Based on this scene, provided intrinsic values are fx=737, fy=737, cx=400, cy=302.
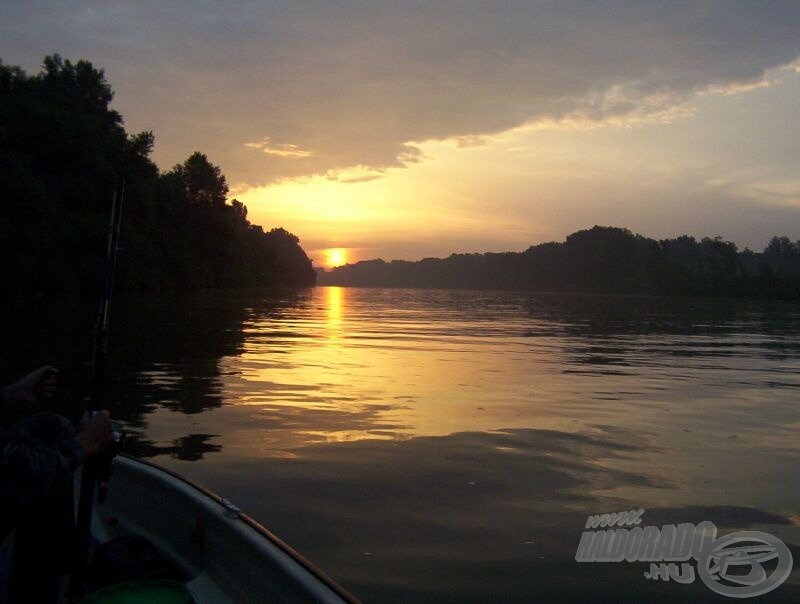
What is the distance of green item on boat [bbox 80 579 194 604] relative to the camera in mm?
3154

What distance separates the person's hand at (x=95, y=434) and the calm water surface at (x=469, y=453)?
7.95 feet

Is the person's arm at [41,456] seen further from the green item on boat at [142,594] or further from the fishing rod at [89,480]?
the green item on boat at [142,594]

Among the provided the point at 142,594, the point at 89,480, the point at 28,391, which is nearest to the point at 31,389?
the point at 28,391

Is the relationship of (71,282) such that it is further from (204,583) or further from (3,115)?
(204,583)

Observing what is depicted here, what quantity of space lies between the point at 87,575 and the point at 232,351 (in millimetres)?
16390

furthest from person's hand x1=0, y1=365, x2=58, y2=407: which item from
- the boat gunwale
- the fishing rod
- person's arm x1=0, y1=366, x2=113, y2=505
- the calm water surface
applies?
the calm water surface

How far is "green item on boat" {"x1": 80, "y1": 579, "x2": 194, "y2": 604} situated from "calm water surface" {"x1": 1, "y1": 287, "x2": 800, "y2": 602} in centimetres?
202

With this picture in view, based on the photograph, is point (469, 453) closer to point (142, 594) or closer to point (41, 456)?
point (142, 594)

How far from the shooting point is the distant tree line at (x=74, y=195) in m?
44.9

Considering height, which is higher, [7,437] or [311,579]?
[7,437]

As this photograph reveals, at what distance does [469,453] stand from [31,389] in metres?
5.97

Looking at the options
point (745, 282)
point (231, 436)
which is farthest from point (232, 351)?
point (745, 282)

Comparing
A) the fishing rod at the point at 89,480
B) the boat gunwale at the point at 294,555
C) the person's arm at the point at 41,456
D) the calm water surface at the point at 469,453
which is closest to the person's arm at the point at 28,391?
the fishing rod at the point at 89,480

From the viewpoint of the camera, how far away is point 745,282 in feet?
504
